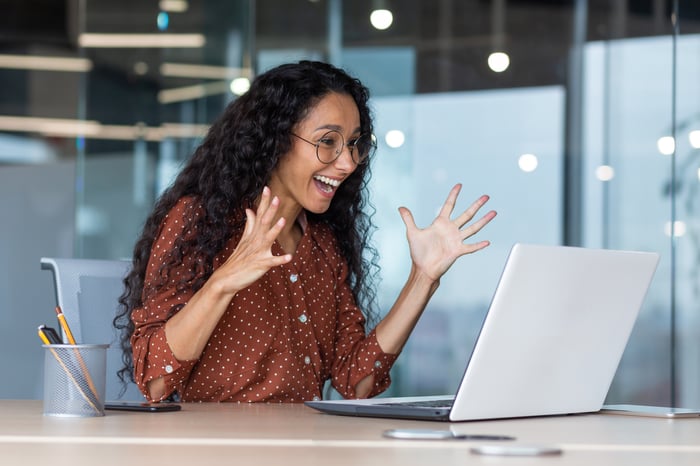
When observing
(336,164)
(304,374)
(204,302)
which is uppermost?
(336,164)

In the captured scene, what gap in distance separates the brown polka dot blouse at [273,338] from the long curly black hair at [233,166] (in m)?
0.03

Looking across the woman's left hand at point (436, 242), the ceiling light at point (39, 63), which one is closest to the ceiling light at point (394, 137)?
the woman's left hand at point (436, 242)

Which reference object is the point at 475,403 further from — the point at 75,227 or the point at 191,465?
the point at 75,227

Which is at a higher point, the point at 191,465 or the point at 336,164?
the point at 336,164

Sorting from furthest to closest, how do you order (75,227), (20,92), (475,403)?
(20,92) → (75,227) → (475,403)

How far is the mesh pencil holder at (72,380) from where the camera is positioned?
1371mm

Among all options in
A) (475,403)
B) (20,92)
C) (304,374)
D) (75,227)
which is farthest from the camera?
(20,92)

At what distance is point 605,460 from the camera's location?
104cm

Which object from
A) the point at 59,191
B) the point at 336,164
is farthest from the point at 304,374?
the point at 59,191

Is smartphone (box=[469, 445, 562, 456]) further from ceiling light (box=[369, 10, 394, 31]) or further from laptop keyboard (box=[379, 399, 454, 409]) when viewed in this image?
ceiling light (box=[369, 10, 394, 31])

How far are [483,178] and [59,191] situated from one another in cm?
170

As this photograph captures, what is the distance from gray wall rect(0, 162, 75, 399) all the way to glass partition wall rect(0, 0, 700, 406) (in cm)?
23

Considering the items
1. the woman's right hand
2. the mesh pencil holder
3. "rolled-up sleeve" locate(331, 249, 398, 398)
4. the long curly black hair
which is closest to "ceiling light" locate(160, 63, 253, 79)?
the long curly black hair

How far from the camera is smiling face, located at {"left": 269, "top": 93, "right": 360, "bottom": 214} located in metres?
2.10
